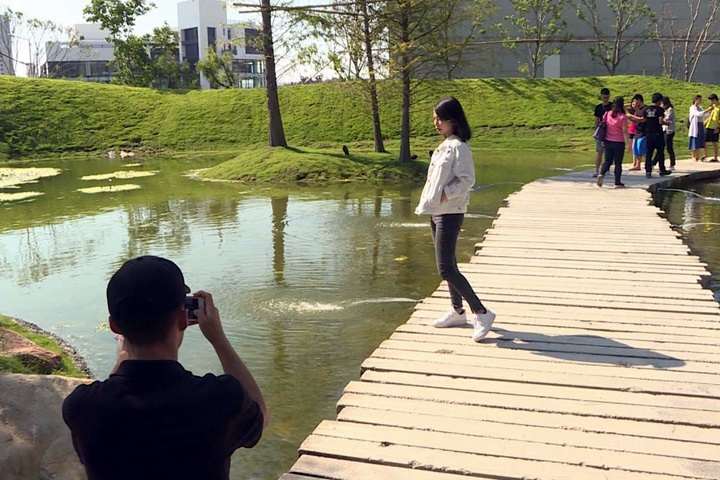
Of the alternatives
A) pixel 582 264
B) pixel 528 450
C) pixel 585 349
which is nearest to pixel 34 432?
pixel 528 450

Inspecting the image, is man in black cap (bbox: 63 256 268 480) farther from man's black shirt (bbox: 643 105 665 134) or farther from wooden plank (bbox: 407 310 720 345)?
man's black shirt (bbox: 643 105 665 134)

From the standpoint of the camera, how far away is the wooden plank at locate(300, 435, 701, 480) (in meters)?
3.30

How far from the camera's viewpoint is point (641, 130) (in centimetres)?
1505

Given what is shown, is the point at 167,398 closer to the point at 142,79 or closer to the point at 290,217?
the point at 290,217

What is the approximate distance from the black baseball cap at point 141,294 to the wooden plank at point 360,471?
160 cm

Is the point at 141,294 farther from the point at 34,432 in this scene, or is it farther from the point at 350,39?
the point at 350,39

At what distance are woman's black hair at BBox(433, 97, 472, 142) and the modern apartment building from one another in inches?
1490

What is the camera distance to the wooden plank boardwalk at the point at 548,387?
3439 mm

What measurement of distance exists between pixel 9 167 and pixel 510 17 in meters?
28.1

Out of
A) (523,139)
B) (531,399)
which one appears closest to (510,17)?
(523,139)

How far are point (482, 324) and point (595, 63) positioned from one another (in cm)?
4235

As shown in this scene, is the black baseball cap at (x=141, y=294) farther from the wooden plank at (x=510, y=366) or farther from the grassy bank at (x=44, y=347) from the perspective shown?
the grassy bank at (x=44, y=347)

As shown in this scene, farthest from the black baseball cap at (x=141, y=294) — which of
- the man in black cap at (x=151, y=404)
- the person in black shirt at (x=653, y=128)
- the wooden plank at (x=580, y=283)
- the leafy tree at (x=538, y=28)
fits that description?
the leafy tree at (x=538, y=28)

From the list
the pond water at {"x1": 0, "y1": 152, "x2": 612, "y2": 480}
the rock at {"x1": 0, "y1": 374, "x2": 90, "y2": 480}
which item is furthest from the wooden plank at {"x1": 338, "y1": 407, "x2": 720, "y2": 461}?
the rock at {"x1": 0, "y1": 374, "x2": 90, "y2": 480}
